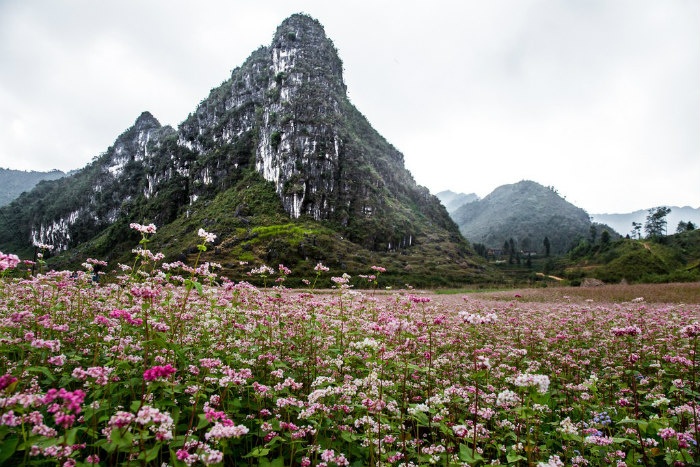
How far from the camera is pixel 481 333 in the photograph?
11.4 m

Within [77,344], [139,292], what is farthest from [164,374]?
[77,344]

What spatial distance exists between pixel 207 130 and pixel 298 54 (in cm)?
6668

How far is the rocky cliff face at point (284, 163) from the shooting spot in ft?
426

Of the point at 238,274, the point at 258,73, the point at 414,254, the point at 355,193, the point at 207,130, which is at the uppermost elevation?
the point at 258,73

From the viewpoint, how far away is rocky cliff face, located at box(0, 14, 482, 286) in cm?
12975

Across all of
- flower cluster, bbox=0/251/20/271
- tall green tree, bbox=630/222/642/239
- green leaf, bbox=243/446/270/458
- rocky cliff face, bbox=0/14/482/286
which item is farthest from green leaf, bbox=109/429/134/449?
tall green tree, bbox=630/222/642/239

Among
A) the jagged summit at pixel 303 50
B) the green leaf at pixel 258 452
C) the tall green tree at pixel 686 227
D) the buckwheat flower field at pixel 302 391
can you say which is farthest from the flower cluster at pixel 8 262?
the tall green tree at pixel 686 227

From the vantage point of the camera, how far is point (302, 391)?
217 inches

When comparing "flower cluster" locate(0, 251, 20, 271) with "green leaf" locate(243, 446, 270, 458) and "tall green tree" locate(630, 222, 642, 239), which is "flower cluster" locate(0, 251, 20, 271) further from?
"tall green tree" locate(630, 222, 642, 239)

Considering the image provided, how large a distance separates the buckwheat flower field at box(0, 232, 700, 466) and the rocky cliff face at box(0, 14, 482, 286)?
378 ft

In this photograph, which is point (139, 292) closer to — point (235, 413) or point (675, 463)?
point (235, 413)

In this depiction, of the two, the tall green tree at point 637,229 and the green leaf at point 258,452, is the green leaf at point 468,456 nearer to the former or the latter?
the green leaf at point 258,452

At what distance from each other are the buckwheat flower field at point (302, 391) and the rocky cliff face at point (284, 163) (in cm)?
11509

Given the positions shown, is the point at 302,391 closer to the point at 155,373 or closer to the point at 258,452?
the point at 258,452
